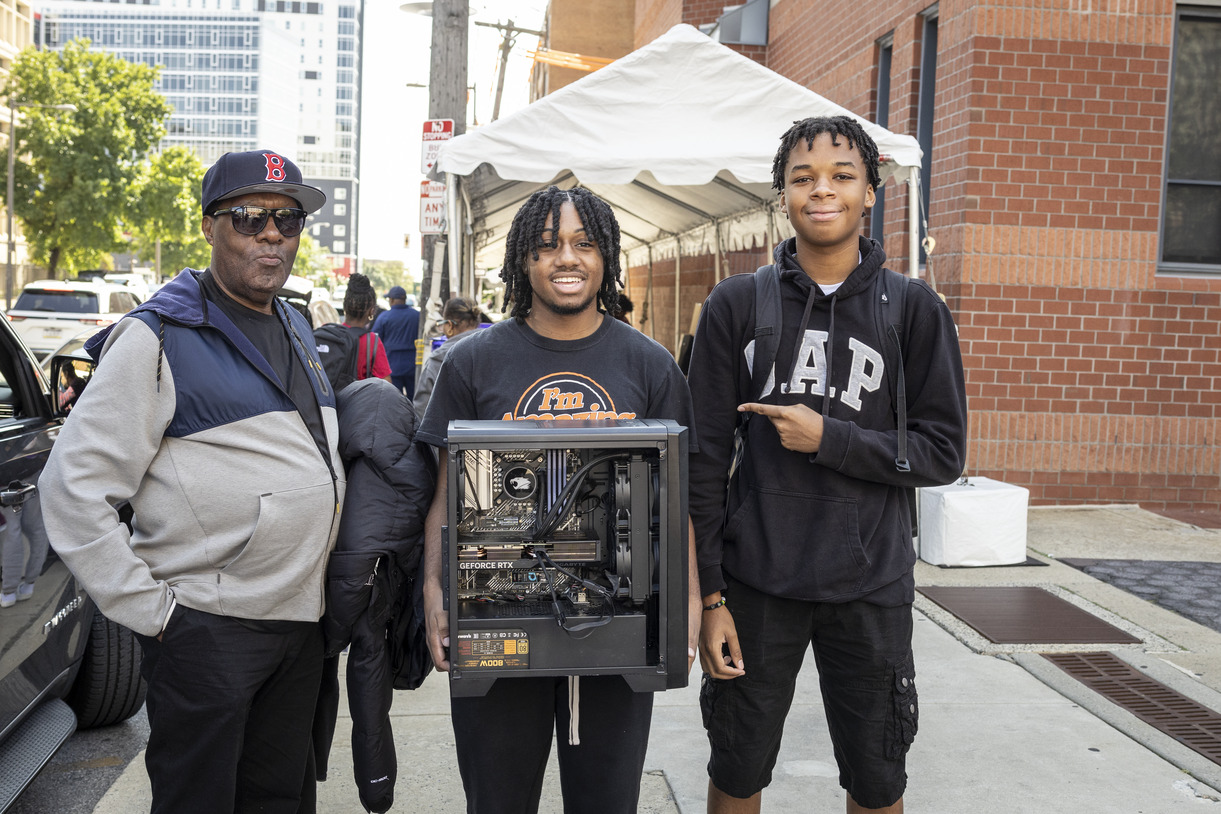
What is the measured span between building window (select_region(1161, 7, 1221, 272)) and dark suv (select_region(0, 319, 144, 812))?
25.2ft

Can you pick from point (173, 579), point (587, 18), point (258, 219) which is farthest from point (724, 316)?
point (587, 18)

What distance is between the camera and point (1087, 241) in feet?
26.1

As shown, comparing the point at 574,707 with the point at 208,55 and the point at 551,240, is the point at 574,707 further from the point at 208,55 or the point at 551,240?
the point at 208,55

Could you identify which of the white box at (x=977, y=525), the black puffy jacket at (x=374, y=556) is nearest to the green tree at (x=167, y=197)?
the white box at (x=977, y=525)

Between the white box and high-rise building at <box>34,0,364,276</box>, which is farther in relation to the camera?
high-rise building at <box>34,0,364,276</box>

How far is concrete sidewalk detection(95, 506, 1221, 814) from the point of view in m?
3.49

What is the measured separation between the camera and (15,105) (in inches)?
1320

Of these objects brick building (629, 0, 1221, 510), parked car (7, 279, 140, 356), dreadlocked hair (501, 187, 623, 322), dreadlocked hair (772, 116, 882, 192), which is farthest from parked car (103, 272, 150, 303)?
dreadlocked hair (772, 116, 882, 192)

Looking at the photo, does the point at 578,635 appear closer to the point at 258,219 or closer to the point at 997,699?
the point at 258,219

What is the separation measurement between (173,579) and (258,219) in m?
0.84

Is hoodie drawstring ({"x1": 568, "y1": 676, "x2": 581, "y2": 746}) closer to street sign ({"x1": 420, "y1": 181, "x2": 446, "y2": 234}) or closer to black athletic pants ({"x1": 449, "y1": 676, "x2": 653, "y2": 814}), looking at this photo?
black athletic pants ({"x1": 449, "y1": 676, "x2": 653, "y2": 814})

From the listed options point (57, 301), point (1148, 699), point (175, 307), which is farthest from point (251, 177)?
point (57, 301)

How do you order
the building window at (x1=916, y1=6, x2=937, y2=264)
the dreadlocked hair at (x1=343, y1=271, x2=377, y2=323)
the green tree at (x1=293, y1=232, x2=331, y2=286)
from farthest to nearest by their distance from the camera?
the green tree at (x1=293, y1=232, x2=331, y2=286) < the building window at (x1=916, y1=6, x2=937, y2=264) < the dreadlocked hair at (x1=343, y1=271, x2=377, y2=323)

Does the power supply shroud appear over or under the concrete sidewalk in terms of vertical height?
over
